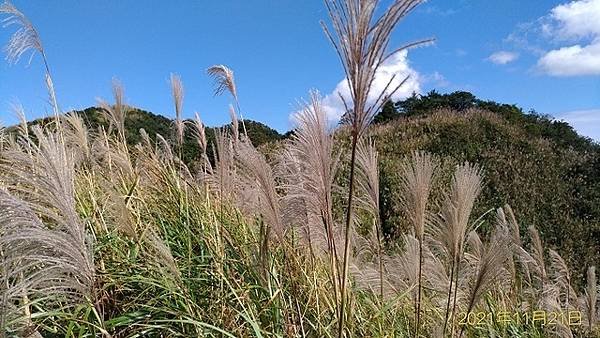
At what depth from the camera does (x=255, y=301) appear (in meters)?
2.56

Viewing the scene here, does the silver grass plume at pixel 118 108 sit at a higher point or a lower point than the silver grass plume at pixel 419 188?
higher

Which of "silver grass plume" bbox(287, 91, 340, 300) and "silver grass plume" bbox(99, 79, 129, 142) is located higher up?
"silver grass plume" bbox(99, 79, 129, 142)

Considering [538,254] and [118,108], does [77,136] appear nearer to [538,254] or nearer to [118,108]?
[118,108]

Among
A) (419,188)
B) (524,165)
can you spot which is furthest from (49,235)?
(524,165)

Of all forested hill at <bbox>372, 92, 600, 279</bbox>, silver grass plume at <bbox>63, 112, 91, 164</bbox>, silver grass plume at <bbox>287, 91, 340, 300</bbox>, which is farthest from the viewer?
forested hill at <bbox>372, 92, 600, 279</bbox>

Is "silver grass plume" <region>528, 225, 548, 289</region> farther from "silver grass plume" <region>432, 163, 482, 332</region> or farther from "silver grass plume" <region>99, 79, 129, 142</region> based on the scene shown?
"silver grass plume" <region>99, 79, 129, 142</region>

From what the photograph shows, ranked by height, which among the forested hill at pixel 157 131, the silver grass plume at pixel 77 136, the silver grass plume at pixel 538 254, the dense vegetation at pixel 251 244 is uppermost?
the forested hill at pixel 157 131

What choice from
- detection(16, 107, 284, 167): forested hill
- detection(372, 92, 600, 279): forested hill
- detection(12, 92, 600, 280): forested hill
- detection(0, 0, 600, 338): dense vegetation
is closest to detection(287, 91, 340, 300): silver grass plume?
detection(0, 0, 600, 338): dense vegetation

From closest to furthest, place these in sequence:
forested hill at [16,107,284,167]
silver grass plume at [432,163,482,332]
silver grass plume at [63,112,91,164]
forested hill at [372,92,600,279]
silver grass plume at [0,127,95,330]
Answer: silver grass plume at [0,127,95,330] < silver grass plume at [432,163,482,332] < silver grass plume at [63,112,91,164] < forested hill at [16,107,284,167] < forested hill at [372,92,600,279]

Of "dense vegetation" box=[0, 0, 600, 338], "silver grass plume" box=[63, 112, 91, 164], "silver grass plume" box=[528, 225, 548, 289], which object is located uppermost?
"silver grass plume" box=[63, 112, 91, 164]

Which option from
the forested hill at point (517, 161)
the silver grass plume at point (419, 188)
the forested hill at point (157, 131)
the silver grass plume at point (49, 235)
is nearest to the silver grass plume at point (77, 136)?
the forested hill at point (157, 131)

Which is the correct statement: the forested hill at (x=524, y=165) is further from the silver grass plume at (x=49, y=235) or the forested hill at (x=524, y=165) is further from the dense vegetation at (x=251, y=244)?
the silver grass plume at (x=49, y=235)

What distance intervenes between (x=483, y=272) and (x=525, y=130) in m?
17.8

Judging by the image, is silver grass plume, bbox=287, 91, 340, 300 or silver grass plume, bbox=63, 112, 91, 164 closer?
silver grass plume, bbox=287, 91, 340, 300
